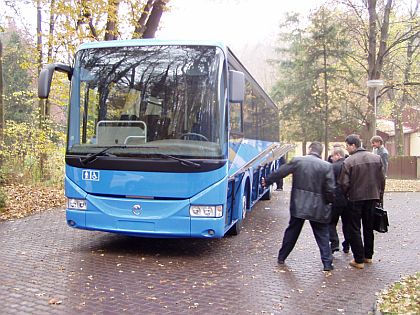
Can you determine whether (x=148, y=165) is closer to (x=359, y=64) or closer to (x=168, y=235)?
(x=168, y=235)

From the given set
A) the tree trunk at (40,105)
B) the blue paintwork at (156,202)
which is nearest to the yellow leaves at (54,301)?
the blue paintwork at (156,202)

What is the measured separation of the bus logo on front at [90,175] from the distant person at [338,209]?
3.52 metres

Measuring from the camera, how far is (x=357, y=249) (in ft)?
23.2

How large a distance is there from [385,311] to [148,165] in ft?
12.2

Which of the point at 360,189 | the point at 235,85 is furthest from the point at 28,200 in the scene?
the point at 360,189

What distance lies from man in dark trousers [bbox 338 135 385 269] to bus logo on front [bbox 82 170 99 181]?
3627 mm

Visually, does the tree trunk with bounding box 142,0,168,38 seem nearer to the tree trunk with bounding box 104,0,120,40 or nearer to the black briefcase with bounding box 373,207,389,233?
the tree trunk with bounding box 104,0,120,40

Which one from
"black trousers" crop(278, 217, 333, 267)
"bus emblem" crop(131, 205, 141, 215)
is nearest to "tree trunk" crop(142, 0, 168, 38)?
"bus emblem" crop(131, 205, 141, 215)

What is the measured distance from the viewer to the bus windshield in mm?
7141

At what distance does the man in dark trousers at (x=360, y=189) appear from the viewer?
6977 millimetres

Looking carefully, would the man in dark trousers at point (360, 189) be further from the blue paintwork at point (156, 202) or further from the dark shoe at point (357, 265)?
the blue paintwork at point (156, 202)

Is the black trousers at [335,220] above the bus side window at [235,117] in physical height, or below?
below

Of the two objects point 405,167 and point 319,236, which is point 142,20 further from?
point 405,167

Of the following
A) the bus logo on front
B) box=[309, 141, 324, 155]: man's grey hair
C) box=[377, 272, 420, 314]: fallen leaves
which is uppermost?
box=[309, 141, 324, 155]: man's grey hair
